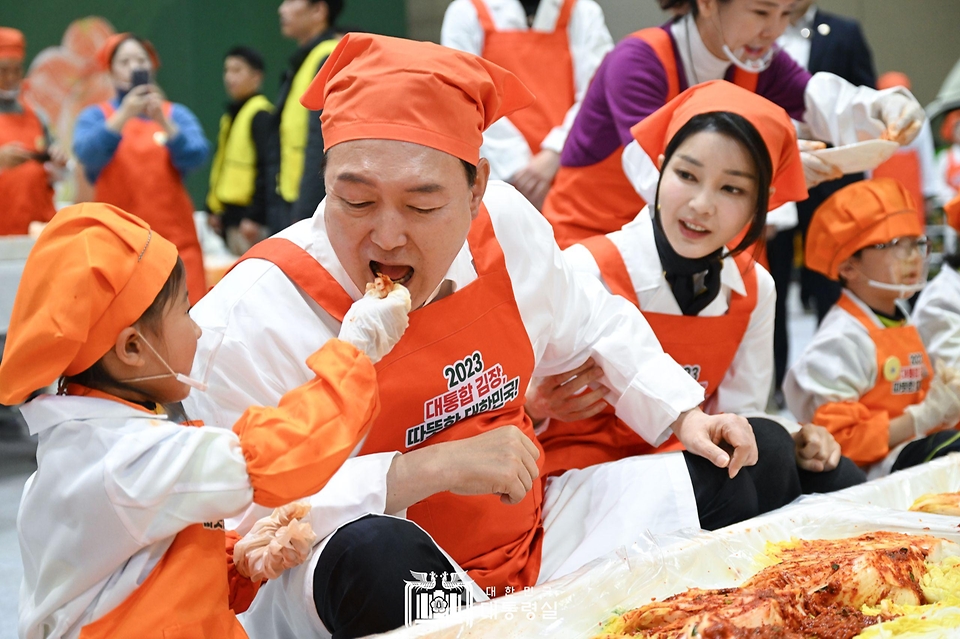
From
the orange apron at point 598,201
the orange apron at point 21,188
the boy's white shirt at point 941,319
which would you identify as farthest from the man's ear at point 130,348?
the orange apron at point 21,188

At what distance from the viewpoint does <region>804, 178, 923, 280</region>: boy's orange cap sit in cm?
290

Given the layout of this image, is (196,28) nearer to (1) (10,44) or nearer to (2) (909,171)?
(1) (10,44)

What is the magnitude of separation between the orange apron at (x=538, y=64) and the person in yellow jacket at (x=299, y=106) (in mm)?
617

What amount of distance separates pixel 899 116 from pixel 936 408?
811mm

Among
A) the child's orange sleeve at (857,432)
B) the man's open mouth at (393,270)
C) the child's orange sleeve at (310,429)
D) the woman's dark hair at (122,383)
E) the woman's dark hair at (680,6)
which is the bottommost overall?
the child's orange sleeve at (857,432)

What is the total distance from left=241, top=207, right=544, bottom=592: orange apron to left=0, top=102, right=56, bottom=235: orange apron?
10.6 feet

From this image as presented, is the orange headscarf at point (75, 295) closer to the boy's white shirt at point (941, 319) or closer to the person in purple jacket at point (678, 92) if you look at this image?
the person in purple jacket at point (678, 92)

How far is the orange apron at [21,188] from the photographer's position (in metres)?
4.38

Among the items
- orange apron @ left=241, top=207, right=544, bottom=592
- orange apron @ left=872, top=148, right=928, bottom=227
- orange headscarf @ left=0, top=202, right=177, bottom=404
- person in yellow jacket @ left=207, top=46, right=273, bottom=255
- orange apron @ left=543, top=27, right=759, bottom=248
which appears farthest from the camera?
person in yellow jacket @ left=207, top=46, right=273, bottom=255

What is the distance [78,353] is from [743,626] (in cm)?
92

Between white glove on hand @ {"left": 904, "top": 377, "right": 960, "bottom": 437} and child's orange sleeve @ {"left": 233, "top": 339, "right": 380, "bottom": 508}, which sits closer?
child's orange sleeve @ {"left": 233, "top": 339, "right": 380, "bottom": 508}

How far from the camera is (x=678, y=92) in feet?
8.84

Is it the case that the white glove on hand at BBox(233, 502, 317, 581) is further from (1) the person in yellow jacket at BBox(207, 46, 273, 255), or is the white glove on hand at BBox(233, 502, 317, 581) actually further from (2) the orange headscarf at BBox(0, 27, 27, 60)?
(1) the person in yellow jacket at BBox(207, 46, 273, 255)

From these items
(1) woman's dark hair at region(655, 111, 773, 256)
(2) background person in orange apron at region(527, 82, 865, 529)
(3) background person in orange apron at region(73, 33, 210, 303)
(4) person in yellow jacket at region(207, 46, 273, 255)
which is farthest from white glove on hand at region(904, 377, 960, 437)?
(4) person in yellow jacket at region(207, 46, 273, 255)
